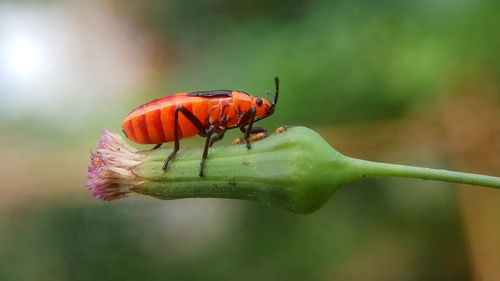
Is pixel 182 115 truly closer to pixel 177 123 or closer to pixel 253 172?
pixel 177 123

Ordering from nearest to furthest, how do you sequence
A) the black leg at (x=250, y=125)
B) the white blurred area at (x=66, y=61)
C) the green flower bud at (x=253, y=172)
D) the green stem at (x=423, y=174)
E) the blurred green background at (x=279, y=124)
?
the green stem at (x=423, y=174), the green flower bud at (x=253, y=172), the black leg at (x=250, y=125), the blurred green background at (x=279, y=124), the white blurred area at (x=66, y=61)

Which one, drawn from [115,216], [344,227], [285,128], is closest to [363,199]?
[344,227]

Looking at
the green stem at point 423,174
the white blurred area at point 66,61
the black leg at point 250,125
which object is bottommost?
the green stem at point 423,174

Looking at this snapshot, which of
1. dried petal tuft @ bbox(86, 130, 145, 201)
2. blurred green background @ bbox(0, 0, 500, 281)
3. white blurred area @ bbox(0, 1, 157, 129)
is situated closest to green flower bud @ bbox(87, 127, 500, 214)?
dried petal tuft @ bbox(86, 130, 145, 201)

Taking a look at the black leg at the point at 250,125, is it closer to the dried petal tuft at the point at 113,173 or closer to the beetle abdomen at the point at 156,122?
the beetle abdomen at the point at 156,122

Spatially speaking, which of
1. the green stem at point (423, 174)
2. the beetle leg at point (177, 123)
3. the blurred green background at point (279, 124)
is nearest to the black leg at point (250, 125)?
the beetle leg at point (177, 123)

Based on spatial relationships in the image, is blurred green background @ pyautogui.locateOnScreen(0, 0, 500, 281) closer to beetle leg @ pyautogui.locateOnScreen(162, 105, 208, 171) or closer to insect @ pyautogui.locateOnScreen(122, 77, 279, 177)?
insect @ pyautogui.locateOnScreen(122, 77, 279, 177)

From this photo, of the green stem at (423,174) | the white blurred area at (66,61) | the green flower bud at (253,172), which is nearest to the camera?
the green stem at (423,174)
